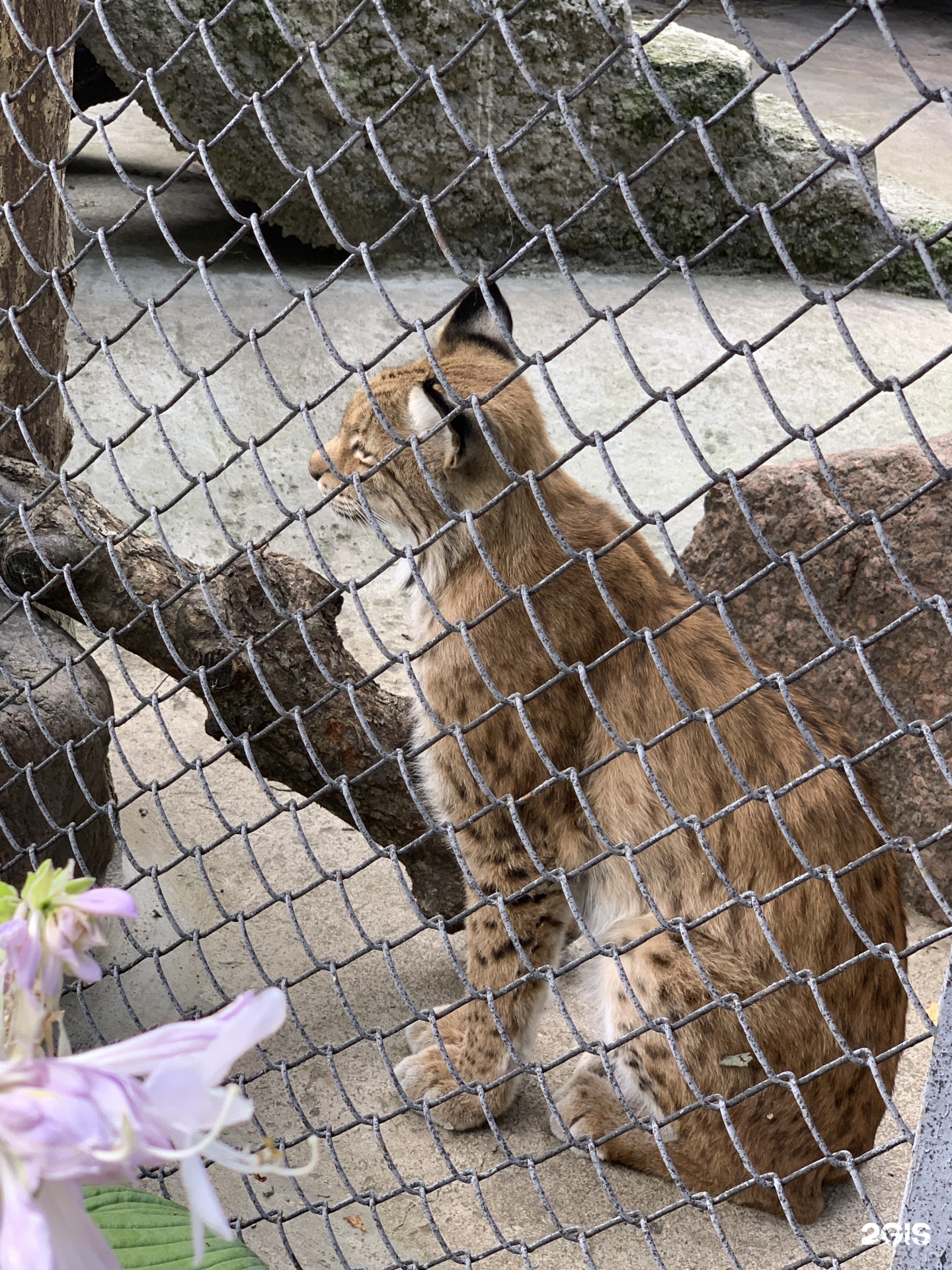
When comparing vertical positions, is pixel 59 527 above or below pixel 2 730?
above

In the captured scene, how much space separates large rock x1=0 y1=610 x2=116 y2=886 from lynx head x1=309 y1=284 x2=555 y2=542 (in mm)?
732

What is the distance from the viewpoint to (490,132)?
7.13 metres

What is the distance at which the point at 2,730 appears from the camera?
9.20 ft

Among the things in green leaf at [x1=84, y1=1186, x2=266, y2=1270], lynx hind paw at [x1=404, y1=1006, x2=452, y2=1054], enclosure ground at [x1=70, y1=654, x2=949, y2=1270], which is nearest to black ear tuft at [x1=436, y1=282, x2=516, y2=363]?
enclosure ground at [x1=70, y1=654, x2=949, y2=1270]

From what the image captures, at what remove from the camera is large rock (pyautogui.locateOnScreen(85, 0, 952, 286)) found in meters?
6.53

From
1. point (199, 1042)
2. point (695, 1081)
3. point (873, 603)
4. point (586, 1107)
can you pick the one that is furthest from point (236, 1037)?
point (873, 603)

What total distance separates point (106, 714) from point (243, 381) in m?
3.47

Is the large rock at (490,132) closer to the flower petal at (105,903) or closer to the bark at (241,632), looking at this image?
the bark at (241,632)

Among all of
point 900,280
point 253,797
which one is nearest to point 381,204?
point 900,280

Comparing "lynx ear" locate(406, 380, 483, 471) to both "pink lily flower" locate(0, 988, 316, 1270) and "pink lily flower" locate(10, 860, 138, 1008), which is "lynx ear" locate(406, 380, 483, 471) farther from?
"pink lily flower" locate(0, 988, 316, 1270)

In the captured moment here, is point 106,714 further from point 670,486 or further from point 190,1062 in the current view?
point 670,486

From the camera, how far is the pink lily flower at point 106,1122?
1.95 feet

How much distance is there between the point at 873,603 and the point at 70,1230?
351 cm

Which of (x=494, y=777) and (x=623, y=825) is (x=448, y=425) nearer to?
(x=494, y=777)
